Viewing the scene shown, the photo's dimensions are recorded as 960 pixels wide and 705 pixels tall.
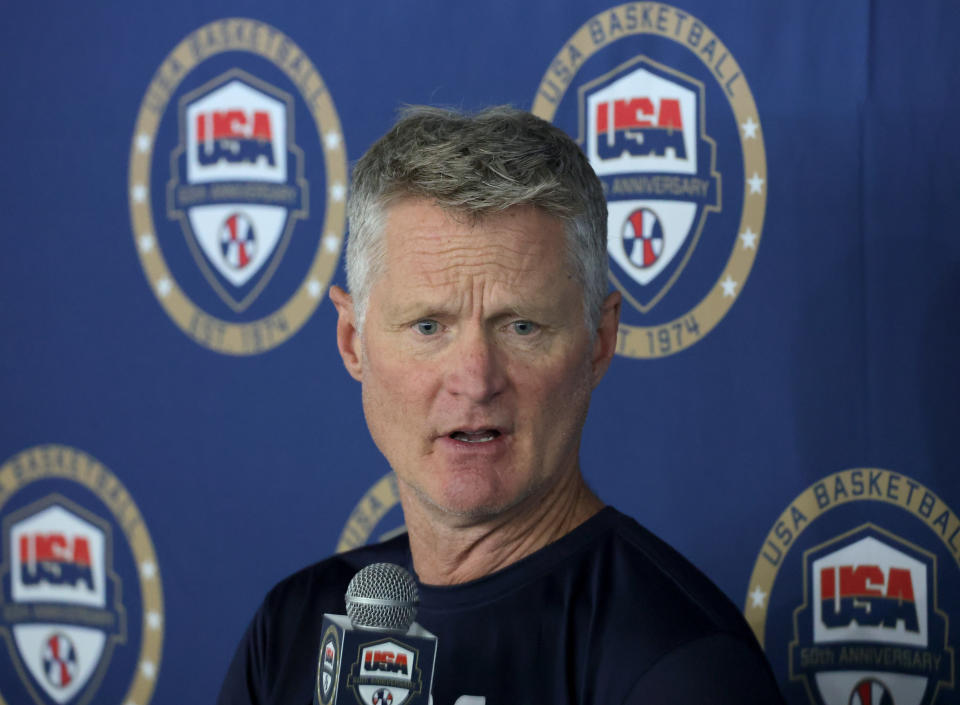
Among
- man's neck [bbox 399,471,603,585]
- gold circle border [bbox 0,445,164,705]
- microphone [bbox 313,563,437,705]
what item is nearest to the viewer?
microphone [bbox 313,563,437,705]

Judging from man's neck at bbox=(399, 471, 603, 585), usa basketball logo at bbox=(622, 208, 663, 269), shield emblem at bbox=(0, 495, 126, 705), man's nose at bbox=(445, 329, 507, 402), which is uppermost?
Result: usa basketball logo at bbox=(622, 208, 663, 269)

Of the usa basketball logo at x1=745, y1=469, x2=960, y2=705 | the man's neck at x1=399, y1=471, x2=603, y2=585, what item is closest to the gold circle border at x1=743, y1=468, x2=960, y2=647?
the usa basketball logo at x1=745, y1=469, x2=960, y2=705

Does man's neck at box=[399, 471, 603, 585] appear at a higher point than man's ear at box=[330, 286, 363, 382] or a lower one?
lower

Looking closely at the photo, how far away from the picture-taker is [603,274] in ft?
4.06

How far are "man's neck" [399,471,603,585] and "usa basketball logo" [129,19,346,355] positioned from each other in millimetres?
885

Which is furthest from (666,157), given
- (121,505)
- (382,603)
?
(121,505)

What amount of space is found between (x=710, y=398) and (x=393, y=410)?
76 centimetres

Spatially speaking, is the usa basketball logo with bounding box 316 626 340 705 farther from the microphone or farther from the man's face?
the man's face

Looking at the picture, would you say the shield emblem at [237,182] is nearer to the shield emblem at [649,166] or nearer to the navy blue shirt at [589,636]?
the shield emblem at [649,166]

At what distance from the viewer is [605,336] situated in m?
1.29

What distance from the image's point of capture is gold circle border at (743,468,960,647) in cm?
168

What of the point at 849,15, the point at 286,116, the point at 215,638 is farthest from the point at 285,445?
the point at 849,15

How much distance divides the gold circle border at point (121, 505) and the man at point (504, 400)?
1055 millimetres

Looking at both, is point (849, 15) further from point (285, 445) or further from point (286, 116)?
point (285, 445)
